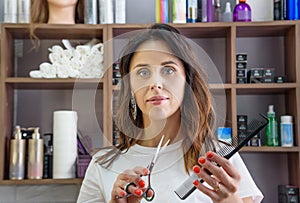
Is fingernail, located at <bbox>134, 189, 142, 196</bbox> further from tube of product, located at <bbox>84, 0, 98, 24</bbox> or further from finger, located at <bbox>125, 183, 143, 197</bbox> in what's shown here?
tube of product, located at <bbox>84, 0, 98, 24</bbox>

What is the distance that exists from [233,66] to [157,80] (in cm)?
92

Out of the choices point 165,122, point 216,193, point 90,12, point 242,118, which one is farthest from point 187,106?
point 90,12

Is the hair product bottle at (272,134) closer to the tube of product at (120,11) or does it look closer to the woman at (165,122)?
the tube of product at (120,11)

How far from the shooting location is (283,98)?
1737 millimetres

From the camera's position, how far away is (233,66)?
5.27 feet

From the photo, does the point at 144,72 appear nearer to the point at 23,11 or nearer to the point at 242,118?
the point at 242,118

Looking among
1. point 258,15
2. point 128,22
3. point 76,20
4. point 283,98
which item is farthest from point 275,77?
point 76,20

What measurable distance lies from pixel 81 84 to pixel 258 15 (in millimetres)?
1122

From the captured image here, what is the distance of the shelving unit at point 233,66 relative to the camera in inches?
63.0

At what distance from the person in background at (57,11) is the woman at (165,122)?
0.92 meters

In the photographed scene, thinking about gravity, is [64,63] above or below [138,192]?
above

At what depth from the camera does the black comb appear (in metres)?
0.69

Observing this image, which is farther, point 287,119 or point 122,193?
point 287,119

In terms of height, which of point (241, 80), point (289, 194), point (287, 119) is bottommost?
point (289, 194)
